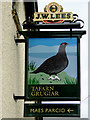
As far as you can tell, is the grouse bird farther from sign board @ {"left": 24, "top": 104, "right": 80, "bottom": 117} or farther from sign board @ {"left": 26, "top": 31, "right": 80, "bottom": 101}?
sign board @ {"left": 24, "top": 104, "right": 80, "bottom": 117}

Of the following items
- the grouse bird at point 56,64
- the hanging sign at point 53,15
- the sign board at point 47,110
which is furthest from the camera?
the hanging sign at point 53,15

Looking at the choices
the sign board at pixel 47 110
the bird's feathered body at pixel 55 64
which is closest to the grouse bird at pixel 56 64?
the bird's feathered body at pixel 55 64

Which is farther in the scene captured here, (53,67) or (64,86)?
(53,67)

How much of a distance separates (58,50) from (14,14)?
127cm

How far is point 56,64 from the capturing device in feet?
21.0

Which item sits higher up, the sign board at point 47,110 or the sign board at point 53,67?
the sign board at point 53,67

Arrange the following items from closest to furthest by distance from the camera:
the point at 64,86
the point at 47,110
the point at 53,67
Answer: the point at 47,110 < the point at 64,86 < the point at 53,67

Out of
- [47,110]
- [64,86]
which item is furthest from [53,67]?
[47,110]

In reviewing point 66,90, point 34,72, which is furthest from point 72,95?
point 34,72

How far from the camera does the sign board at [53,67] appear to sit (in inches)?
244

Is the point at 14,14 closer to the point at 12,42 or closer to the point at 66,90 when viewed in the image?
the point at 12,42

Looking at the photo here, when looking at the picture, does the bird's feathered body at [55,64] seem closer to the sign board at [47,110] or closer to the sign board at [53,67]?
the sign board at [53,67]

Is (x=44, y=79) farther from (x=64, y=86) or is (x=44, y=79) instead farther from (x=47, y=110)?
(x=47, y=110)

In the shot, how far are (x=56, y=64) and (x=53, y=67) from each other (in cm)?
9
